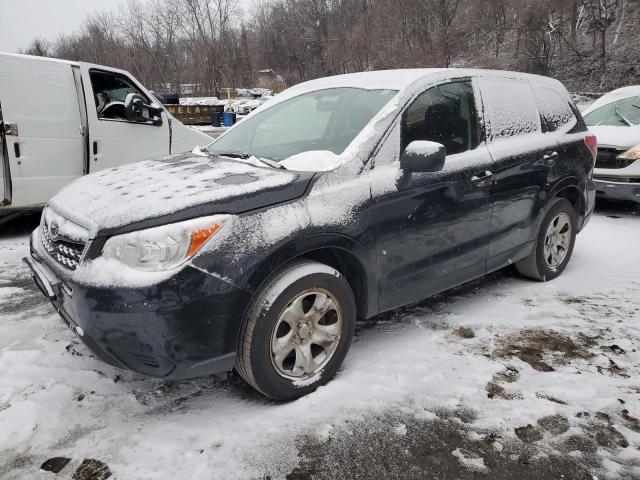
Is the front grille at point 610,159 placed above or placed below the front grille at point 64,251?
above

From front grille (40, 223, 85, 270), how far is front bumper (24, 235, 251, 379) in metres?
0.13

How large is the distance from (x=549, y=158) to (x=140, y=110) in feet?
15.1

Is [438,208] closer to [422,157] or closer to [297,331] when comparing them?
[422,157]

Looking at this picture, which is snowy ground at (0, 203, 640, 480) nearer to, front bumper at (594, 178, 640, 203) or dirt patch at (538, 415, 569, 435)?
dirt patch at (538, 415, 569, 435)

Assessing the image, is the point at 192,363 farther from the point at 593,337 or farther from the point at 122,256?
the point at 593,337

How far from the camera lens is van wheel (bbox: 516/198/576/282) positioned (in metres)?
4.12

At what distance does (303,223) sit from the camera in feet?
8.16

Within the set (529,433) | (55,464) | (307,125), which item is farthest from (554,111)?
(55,464)

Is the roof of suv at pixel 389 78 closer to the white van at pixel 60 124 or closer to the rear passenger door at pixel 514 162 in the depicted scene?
the rear passenger door at pixel 514 162

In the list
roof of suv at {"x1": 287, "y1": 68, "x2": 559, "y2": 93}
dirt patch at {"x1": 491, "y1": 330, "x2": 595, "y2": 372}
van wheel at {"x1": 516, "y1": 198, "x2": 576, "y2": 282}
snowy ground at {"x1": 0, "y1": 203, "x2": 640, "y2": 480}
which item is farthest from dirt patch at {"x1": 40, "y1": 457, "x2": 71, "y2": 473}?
van wheel at {"x1": 516, "y1": 198, "x2": 576, "y2": 282}

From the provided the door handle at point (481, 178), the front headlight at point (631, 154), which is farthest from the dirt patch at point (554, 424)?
the front headlight at point (631, 154)

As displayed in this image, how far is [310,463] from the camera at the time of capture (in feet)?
7.15

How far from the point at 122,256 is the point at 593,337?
9.75ft

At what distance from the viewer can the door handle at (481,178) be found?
3.34 metres
